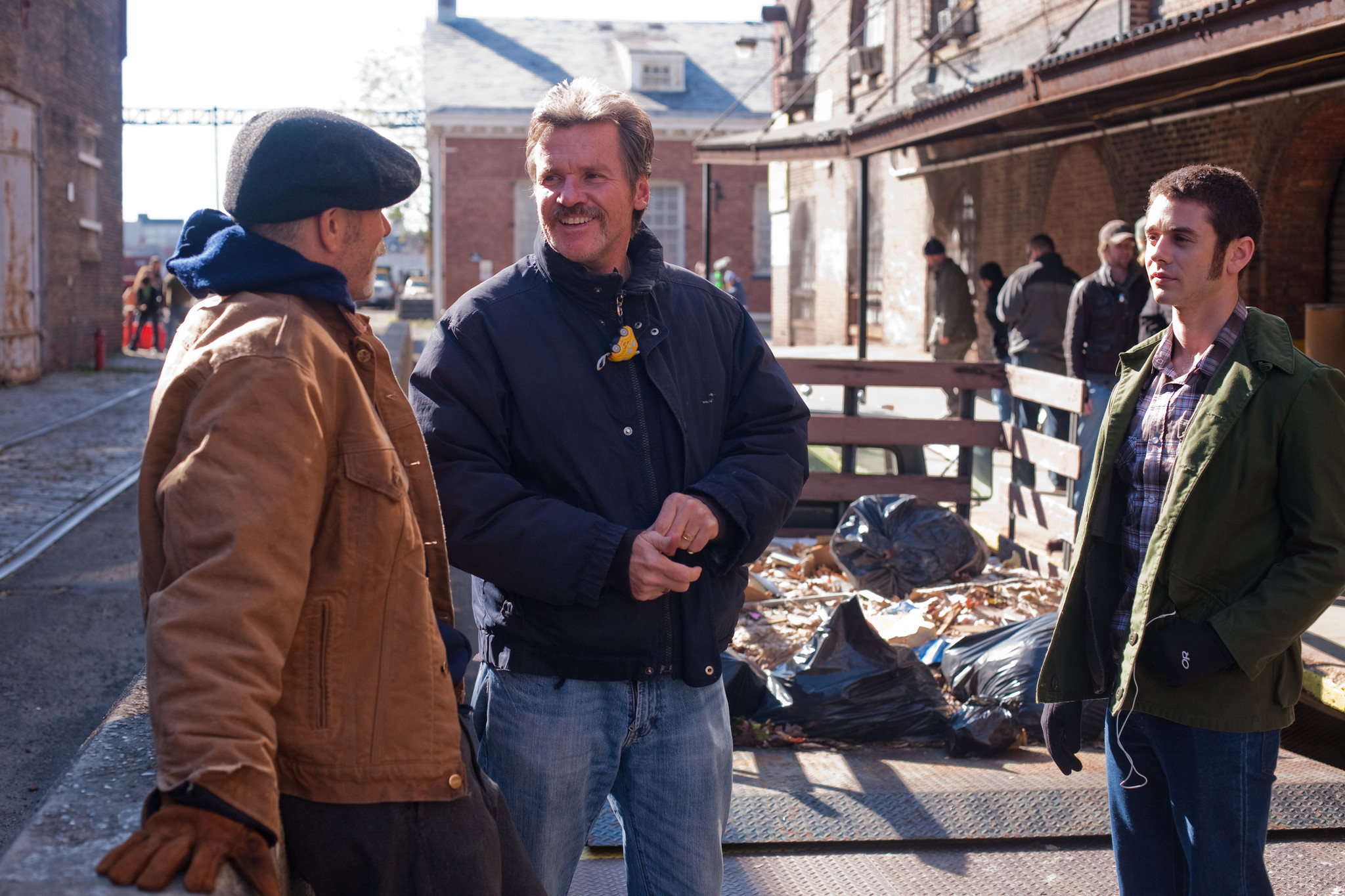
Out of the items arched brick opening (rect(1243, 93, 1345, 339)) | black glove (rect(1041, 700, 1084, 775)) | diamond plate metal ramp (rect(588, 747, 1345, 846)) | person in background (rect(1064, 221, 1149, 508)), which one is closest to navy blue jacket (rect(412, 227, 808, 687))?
black glove (rect(1041, 700, 1084, 775))

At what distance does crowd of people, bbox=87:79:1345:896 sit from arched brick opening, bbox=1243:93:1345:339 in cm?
913

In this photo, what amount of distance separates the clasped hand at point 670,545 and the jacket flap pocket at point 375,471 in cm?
58

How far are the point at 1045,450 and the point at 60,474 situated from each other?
7.75 m

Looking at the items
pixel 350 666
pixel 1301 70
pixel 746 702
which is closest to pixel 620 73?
pixel 1301 70

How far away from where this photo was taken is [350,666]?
1729mm

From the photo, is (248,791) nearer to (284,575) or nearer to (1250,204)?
(284,575)

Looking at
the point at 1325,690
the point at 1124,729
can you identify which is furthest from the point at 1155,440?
the point at 1325,690

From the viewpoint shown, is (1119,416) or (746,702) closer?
(1119,416)

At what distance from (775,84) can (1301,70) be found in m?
17.7

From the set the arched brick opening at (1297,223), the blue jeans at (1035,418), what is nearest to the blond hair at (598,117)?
the blue jeans at (1035,418)

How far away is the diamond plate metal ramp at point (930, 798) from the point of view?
3.87 m

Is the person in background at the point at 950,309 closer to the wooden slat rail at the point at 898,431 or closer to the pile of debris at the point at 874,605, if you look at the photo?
the wooden slat rail at the point at 898,431

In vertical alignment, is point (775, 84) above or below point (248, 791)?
above

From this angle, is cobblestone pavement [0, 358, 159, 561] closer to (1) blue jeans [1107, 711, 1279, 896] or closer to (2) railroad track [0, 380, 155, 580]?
(2) railroad track [0, 380, 155, 580]
